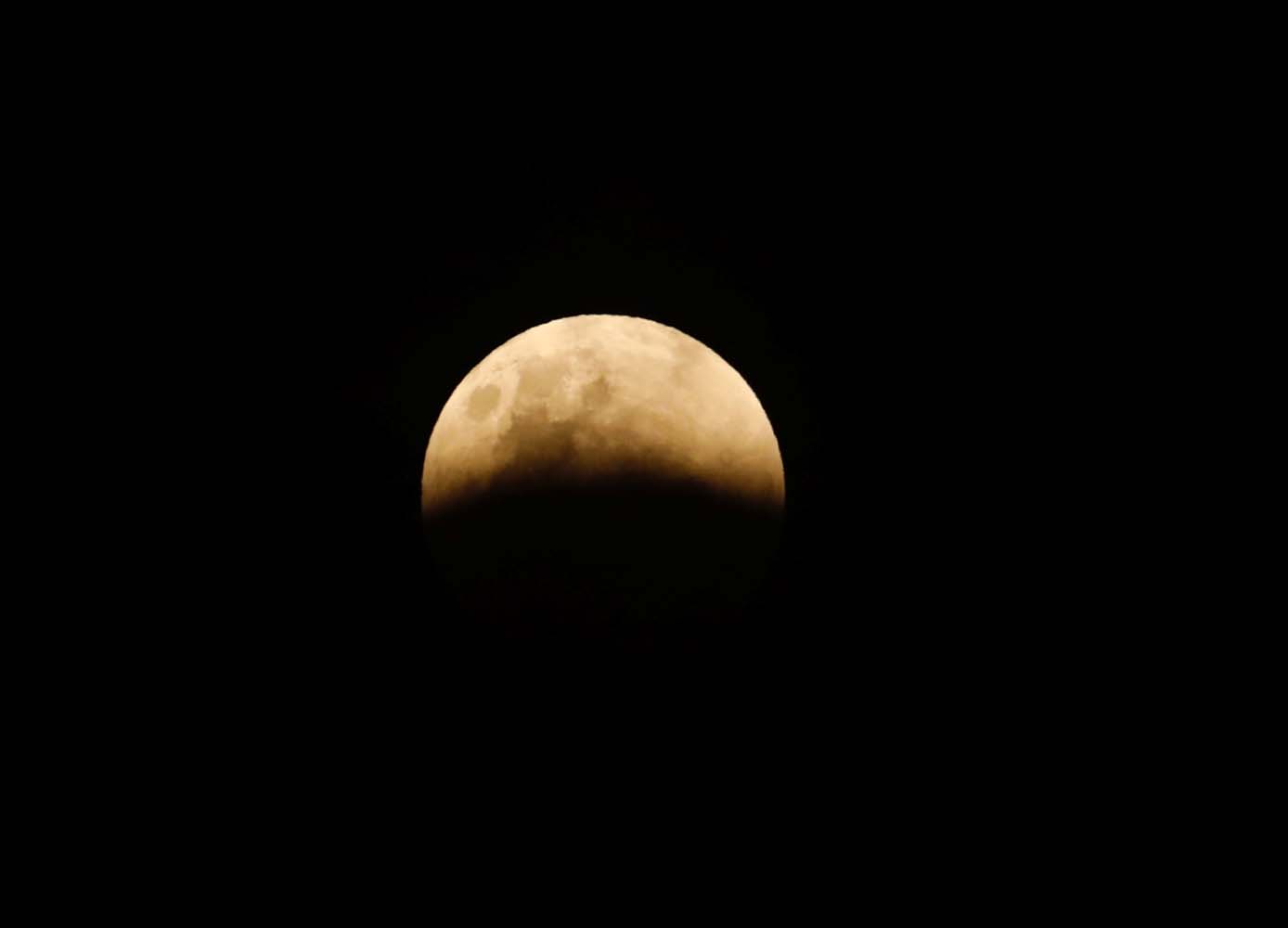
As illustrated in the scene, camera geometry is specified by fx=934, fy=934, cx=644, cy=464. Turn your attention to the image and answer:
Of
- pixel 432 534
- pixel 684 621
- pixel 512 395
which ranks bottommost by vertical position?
pixel 684 621

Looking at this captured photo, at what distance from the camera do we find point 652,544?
2438 mm

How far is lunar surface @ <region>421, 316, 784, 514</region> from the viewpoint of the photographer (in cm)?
249

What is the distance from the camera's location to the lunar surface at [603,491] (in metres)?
2.43

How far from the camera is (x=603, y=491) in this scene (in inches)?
96.3

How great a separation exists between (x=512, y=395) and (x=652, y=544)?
0.58 m

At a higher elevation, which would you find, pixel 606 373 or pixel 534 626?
pixel 606 373

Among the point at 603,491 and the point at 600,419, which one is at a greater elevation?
the point at 600,419

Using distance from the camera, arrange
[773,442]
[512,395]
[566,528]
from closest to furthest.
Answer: [566,528], [512,395], [773,442]

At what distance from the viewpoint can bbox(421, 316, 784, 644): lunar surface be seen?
243 cm

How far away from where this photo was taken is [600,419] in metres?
2.51

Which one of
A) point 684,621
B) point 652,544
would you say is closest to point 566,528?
point 652,544

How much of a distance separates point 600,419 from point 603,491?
0.20m

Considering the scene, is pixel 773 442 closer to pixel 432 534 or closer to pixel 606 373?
pixel 606 373

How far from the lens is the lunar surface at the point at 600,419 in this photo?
8.16 feet
